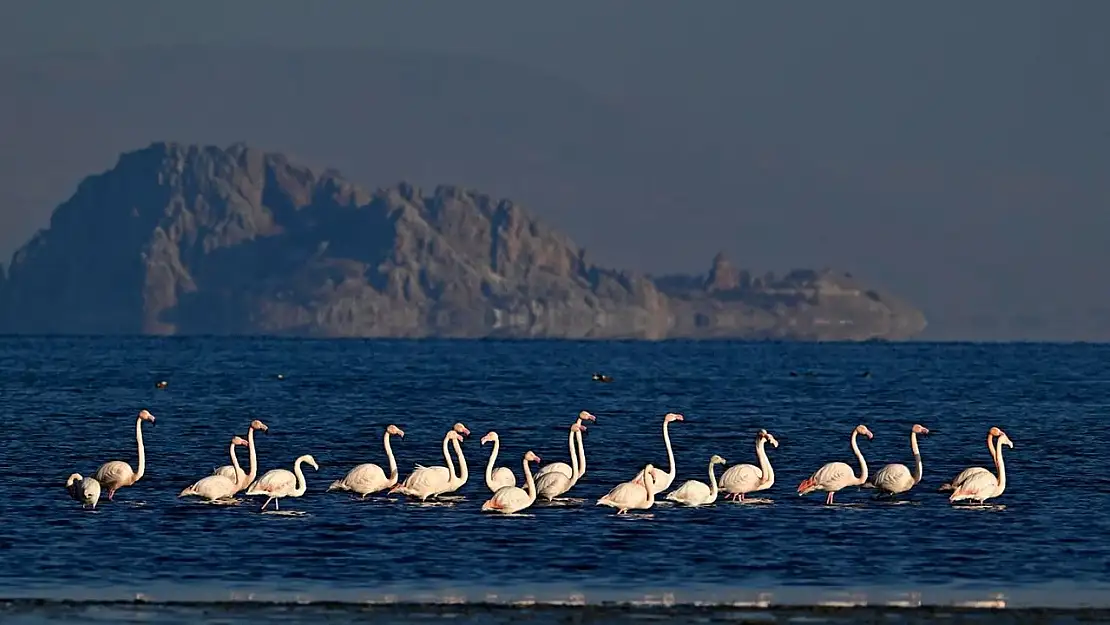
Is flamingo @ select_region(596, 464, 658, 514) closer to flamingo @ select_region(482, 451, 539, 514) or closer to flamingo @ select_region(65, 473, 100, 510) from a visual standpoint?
flamingo @ select_region(482, 451, 539, 514)

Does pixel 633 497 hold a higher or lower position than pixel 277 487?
lower

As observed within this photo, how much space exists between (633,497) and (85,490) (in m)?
9.53

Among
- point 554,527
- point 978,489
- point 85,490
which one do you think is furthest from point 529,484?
point 978,489

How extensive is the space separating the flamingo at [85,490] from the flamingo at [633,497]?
878 centimetres

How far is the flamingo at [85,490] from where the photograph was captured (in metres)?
32.7

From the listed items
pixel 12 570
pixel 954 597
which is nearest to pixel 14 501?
pixel 12 570

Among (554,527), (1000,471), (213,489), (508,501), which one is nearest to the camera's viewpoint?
(554,527)

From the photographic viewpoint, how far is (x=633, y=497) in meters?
32.7

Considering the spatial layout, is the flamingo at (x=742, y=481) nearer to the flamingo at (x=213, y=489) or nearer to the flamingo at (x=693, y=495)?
the flamingo at (x=693, y=495)

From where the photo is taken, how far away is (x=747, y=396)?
87562 millimetres

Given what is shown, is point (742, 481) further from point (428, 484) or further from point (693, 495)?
point (428, 484)

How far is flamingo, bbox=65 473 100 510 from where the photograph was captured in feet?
107

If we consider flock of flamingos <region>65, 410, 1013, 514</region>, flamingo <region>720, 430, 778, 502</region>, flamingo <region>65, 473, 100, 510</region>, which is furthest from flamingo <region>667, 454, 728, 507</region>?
flamingo <region>65, 473, 100, 510</region>

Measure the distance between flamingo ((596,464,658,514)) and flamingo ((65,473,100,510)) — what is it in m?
8.78
